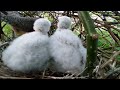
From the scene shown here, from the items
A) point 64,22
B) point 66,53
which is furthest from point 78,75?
point 64,22

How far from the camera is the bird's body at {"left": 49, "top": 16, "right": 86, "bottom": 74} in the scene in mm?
1000

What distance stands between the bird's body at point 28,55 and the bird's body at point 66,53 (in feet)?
0.09

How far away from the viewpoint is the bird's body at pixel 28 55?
0.98 metres

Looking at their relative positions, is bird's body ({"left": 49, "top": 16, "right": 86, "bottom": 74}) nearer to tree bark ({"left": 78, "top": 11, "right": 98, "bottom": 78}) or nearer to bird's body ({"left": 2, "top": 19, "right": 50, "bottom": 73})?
bird's body ({"left": 2, "top": 19, "right": 50, "bottom": 73})

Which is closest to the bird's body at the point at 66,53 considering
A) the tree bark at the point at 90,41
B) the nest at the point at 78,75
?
the nest at the point at 78,75

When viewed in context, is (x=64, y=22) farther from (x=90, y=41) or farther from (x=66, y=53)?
(x=90, y=41)

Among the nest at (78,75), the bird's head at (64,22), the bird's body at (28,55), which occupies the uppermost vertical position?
the bird's head at (64,22)

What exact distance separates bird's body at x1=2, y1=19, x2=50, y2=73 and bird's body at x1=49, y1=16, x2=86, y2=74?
1.1 inches

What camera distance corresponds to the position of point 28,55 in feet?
3.19

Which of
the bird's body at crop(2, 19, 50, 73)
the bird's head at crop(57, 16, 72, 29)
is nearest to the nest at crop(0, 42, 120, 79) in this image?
the bird's body at crop(2, 19, 50, 73)

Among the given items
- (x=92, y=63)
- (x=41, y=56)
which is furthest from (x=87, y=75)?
(x=41, y=56)

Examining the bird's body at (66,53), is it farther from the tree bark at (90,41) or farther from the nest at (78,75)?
the tree bark at (90,41)
